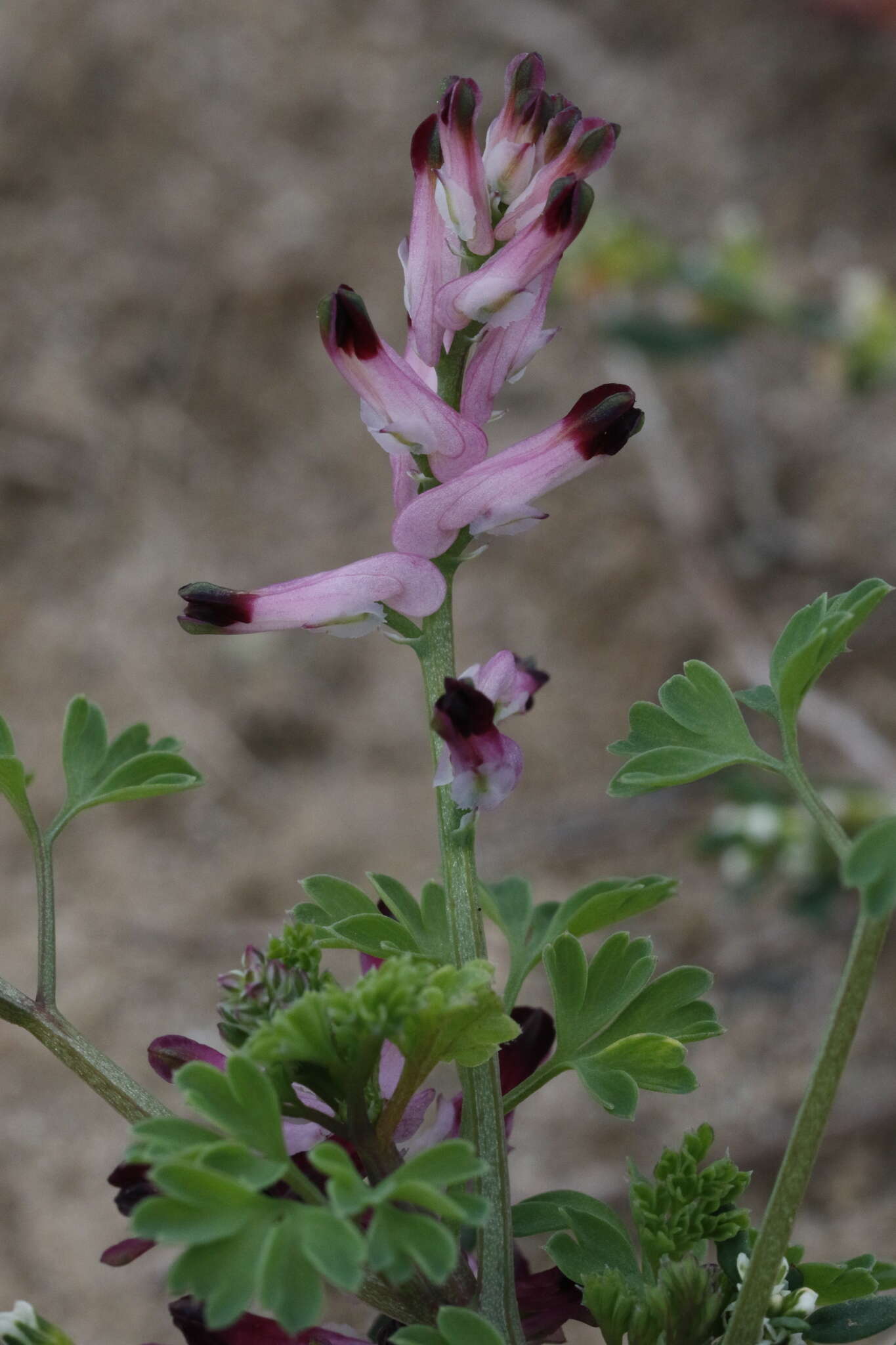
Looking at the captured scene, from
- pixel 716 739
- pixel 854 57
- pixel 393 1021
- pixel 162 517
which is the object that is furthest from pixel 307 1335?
pixel 854 57

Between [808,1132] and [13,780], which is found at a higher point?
[13,780]

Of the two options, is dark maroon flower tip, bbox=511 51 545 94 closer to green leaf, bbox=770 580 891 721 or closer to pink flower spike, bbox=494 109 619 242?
pink flower spike, bbox=494 109 619 242

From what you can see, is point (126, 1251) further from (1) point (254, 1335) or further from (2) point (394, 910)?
(2) point (394, 910)

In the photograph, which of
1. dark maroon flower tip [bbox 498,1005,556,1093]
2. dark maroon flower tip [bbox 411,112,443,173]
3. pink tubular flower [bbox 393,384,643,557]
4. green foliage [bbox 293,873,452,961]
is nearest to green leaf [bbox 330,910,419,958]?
green foliage [bbox 293,873,452,961]

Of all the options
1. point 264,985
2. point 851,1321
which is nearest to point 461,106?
point 264,985

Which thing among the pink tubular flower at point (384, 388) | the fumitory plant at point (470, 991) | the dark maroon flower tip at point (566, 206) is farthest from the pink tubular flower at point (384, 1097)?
the dark maroon flower tip at point (566, 206)

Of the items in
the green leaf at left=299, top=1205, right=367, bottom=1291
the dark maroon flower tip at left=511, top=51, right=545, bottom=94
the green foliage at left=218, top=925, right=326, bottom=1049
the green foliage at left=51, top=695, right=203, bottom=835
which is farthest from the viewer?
the green foliage at left=51, top=695, right=203, bottom=835

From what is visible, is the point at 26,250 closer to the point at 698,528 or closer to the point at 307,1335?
the point at 698,528
